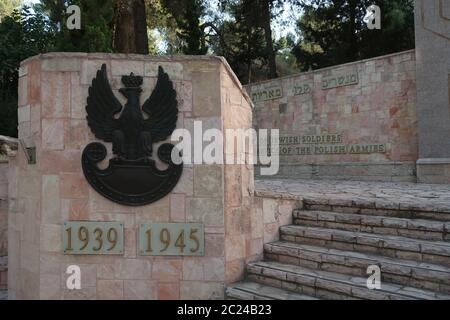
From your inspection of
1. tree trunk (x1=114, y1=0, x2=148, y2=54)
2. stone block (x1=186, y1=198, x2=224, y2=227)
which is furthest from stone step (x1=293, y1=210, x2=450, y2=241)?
tree trunk (x1=114, y1=0, x2=148, y2=54)

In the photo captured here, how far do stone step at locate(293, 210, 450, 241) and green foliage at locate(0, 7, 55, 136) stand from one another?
8.73 m

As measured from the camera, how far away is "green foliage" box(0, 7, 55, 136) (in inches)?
428

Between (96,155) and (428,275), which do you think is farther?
(96,155)

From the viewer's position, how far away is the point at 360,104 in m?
10.0

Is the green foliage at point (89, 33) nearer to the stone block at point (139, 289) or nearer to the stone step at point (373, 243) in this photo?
the stone block at point (139, 289)

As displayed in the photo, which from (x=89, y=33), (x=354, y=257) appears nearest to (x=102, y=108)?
(x=354, y=257)

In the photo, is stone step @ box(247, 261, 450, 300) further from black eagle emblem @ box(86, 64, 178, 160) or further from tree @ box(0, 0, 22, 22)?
tree @ box(0, 0, 22, 22)

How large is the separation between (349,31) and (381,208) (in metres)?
12.0

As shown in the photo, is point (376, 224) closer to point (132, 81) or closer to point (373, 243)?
point (373, 243)

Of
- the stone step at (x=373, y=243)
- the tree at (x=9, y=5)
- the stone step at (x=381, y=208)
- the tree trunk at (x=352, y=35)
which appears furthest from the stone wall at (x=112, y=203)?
the tree at (x=9, y=5)

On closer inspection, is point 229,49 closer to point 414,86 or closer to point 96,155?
point 414,86

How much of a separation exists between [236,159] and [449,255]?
2.19 metres

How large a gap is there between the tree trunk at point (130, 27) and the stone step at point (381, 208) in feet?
24.8
